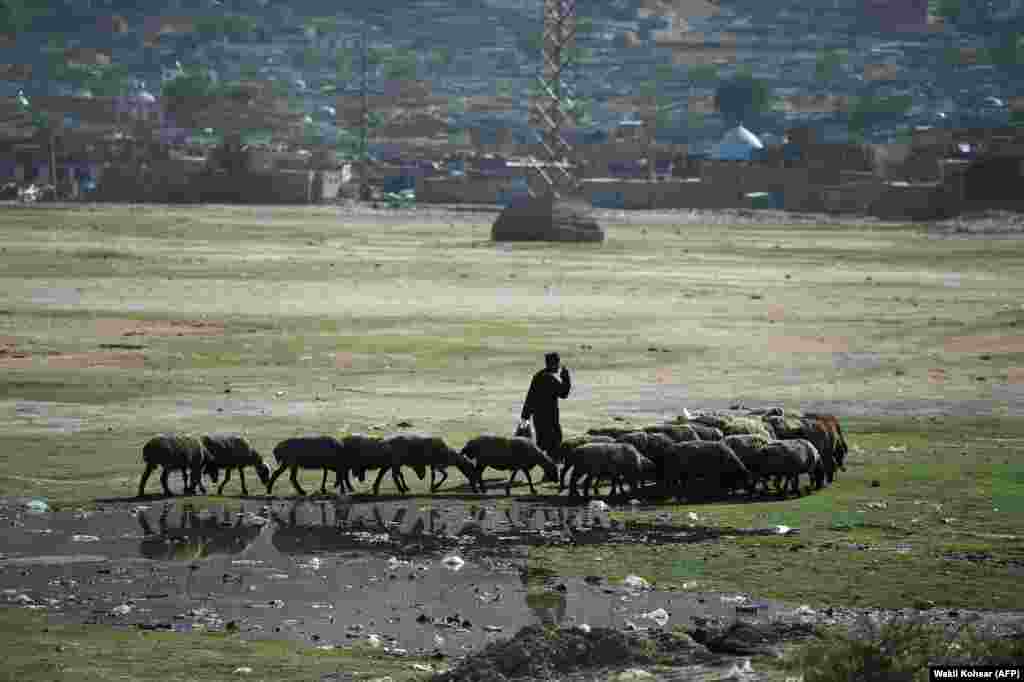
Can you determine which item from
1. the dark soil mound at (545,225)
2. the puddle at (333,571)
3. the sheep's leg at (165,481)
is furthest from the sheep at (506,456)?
the dark soil mound at (545,225)

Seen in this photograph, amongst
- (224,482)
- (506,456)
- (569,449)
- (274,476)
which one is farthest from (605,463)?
(224,482)

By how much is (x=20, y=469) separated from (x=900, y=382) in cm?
1444

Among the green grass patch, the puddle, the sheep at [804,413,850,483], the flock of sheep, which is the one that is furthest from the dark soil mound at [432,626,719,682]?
the sheep at [804,413,850,483]

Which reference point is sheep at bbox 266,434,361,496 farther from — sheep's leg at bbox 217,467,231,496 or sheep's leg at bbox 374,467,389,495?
sheep's leg at bbox 217,467,231,496

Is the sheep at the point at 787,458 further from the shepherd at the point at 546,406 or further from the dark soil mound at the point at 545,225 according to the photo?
the dark soil mound at the point at 545,225

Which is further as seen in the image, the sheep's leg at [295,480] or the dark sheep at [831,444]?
the dark sheep at [831,444]

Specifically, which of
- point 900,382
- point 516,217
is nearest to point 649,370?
point 900,382

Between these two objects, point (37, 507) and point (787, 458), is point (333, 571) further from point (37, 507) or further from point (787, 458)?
point (787, 458)

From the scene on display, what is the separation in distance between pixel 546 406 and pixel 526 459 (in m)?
1.69

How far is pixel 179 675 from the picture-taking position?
1331cm

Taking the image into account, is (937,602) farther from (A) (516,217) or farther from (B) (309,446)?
(A) (516,217)

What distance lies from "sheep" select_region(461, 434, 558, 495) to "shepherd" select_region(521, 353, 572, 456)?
139 centimetres

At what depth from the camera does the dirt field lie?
16.2m

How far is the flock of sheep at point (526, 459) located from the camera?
65.5ft
